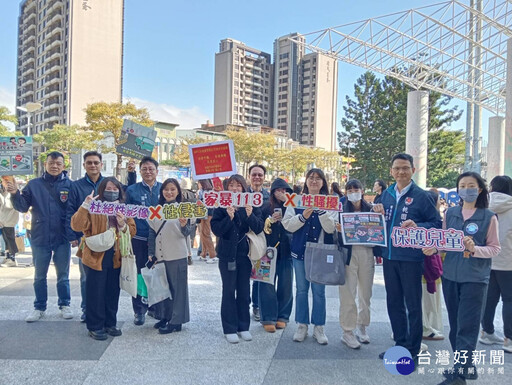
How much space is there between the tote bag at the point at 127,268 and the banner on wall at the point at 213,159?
105 centimetres

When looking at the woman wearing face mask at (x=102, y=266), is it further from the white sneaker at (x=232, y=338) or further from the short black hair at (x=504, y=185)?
the short black hair at (x=504, y=185)

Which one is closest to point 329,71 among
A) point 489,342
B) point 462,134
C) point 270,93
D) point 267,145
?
point 270,93

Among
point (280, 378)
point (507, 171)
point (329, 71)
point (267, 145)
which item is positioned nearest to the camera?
point (280, 378)

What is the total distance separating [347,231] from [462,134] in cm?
3278

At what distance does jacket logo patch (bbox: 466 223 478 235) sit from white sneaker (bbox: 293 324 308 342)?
1.88 m

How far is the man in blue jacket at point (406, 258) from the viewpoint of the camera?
355cm

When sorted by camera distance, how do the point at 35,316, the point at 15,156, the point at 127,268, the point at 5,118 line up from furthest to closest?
the point at 5,118, the point at 15,156, the point at 35,316, the point at 127,268

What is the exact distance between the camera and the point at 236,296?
14.0ft

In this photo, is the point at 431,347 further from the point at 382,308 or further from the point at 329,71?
the point at 329,71

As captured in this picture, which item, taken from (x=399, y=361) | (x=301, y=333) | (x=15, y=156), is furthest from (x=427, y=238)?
(x=15, y=156)

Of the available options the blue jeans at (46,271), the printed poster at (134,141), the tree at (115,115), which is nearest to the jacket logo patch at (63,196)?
the blue jeans at (46,271)

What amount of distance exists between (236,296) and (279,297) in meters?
0.59

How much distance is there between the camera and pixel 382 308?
5.28 meters

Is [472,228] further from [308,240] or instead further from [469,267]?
[308,240]
